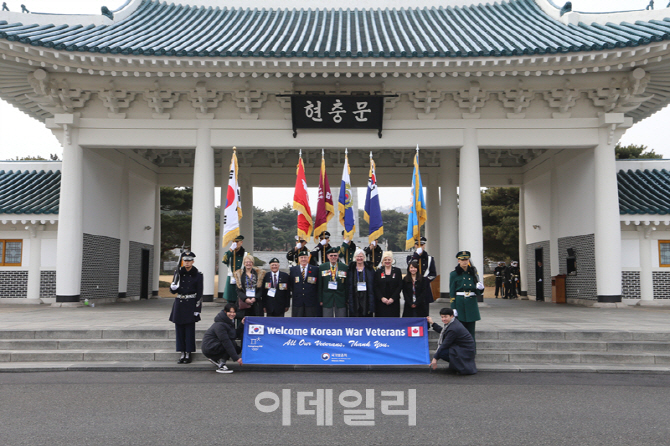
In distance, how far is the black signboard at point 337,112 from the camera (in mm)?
11797

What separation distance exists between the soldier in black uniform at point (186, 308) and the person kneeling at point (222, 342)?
463 millimetres

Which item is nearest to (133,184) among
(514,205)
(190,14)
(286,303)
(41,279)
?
(41,279)

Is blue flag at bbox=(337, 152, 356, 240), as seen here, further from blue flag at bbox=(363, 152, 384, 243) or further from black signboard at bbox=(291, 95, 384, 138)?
black signboard at bbox=(291, 95, 384, 138)

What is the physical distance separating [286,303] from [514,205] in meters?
19.3

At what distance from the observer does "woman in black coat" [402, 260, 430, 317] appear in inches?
312

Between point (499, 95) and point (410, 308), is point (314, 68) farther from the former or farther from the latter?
point (410, 308)

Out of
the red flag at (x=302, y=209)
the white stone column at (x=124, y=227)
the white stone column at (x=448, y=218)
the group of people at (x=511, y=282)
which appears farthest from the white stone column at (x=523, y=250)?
the white stone column at (x=124, y=227)

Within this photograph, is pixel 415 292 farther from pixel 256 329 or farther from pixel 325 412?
pixel 325 412

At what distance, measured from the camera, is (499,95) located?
39.4 feet

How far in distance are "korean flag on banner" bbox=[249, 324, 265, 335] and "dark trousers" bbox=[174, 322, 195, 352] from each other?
2.89 feet

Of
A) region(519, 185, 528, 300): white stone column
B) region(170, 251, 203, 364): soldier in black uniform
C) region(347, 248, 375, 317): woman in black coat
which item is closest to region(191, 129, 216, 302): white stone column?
region(170, 251, 203, 364): soldier in black uniform

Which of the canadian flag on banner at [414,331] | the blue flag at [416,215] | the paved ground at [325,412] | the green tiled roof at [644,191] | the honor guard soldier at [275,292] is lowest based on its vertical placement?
the paved ground at [325,412]

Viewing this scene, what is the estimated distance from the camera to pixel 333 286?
813 cm

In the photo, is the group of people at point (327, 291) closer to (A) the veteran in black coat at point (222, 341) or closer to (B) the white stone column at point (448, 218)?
(A) the veteran in black coat at point (222, 341)
